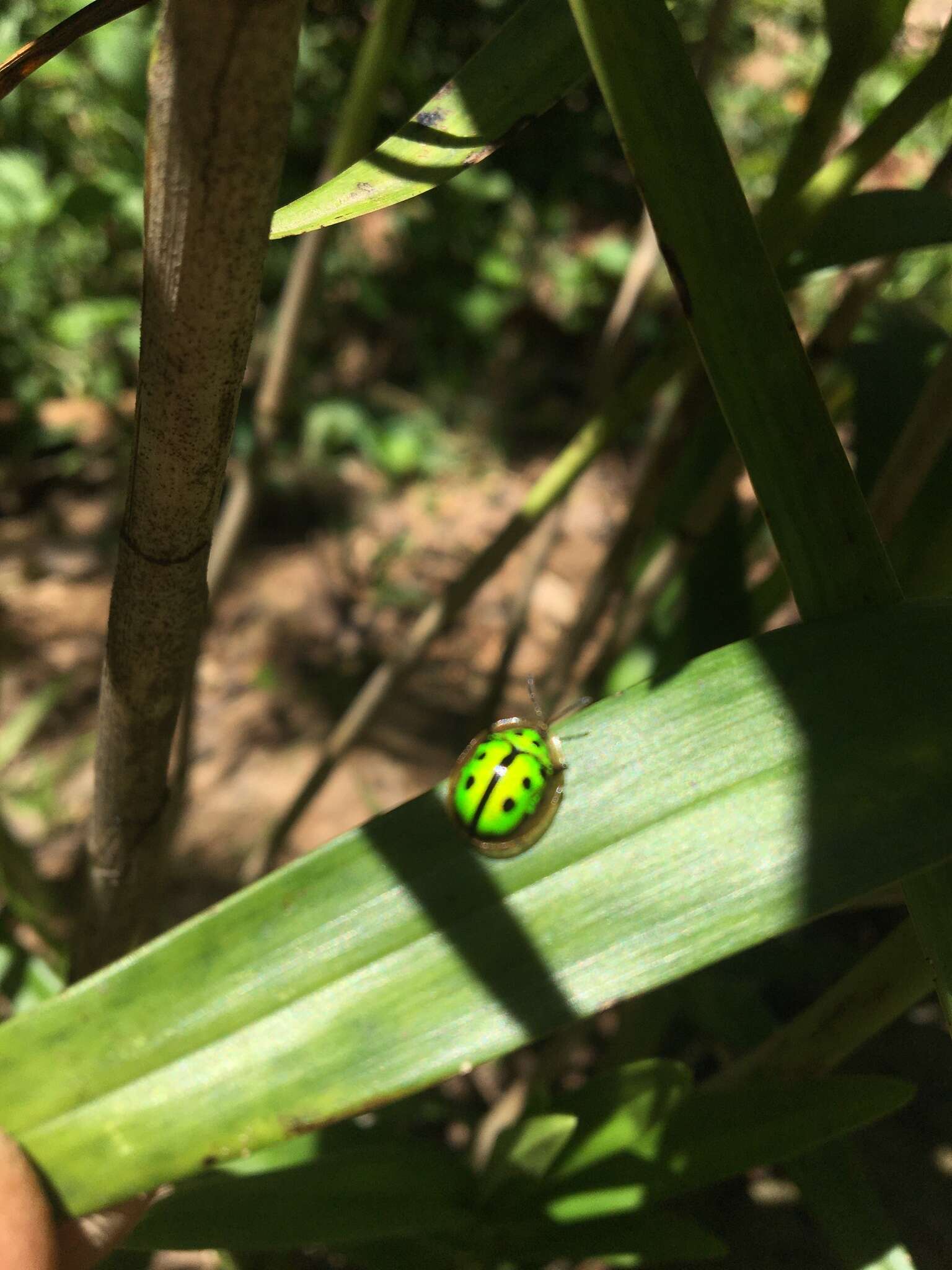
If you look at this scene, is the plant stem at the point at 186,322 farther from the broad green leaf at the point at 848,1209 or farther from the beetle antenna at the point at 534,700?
the broad green leaf at the point at 848,1209

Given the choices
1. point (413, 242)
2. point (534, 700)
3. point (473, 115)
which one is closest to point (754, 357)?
point (473, 115)

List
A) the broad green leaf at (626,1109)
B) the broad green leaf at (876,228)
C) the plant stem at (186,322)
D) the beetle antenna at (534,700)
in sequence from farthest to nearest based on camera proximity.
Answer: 1. the beetle antenna at (534,700)
2. the broad green leaf at (626,1109)
3. the broad green leaf at (876,228)
4. the plant stem at (186,322)

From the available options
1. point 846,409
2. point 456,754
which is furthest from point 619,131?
point 456,754

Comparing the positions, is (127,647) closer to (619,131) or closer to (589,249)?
(619,131)

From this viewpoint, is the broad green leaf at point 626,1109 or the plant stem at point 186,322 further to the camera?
the broad green leaf at point 626,1109

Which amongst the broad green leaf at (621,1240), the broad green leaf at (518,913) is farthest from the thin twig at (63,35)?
the broad green leaf at (621,1240)

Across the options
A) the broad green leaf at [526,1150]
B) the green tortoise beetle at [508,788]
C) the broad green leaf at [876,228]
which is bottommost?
the broad green leaf at [526,1150]

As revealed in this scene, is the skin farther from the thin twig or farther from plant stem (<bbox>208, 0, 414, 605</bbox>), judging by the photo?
the thin twig
